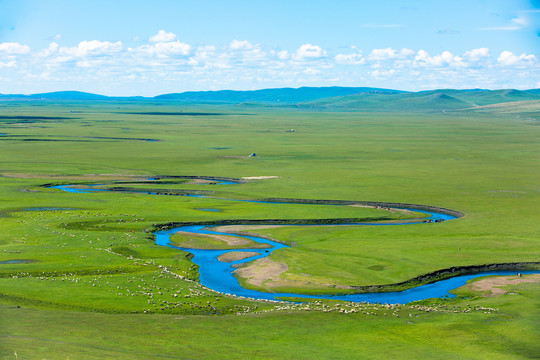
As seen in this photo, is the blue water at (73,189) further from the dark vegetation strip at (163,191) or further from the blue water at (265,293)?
the blue water at (265,293)

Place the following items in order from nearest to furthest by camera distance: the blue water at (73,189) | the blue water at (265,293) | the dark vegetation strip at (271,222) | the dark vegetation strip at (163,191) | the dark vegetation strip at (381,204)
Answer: the blue water at (265,293), the dark vegetation strip at (271,222), the dark vegetation strip at (381,204), the dark vegetation strip at (163,191), the blue water at (73,189)

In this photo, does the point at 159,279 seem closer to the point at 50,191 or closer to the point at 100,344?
the point at 100,344

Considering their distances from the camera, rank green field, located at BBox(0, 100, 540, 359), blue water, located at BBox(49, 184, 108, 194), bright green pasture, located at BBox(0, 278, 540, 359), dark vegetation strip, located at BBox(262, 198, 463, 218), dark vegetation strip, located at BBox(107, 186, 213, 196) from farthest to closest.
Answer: blue water, located at BBox(49, 184, 108, 194) → dark vegetation strip, located at BBox(107, 186, 213, 196) → dark vegetation strip, located at BBox(262, 198, 463, 218) → green field, located at BBox(0, 100, 540, 359) → bright green pasture, located at BBox(0, 278, 540, 359)

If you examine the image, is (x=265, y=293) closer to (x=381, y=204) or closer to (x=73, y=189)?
(x=381, y=204)

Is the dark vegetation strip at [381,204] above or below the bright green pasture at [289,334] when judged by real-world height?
above

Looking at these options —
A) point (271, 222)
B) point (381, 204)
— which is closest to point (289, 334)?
point (271, 222)

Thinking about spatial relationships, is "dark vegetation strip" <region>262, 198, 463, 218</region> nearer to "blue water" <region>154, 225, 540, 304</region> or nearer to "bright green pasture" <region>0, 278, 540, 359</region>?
"blue water" <region>154, 225, 540, 304</region>

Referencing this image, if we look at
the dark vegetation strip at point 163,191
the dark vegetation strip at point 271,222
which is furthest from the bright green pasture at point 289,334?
the dark vegetation strip at point 163,191

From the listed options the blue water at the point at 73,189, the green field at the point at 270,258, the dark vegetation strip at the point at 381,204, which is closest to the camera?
the green field at the point at 270,258

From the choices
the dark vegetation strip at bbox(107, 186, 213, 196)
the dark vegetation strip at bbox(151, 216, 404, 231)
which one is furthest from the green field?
the dark vegetation strip at bbox(151, 216, 404, 231)

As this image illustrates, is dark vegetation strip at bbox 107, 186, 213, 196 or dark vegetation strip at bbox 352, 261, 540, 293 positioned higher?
dark vegetation strip at bbox 107, 186, 213, 196

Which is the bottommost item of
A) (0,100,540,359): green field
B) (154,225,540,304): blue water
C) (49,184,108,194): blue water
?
(154,225,540,304): blue water
